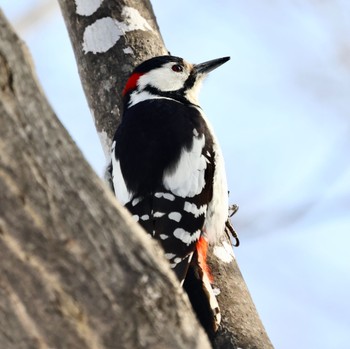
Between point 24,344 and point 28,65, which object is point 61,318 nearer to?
point 24,344

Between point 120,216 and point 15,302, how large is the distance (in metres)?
0.26

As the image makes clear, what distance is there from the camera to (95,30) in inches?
158

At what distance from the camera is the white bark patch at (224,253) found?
3578 mm

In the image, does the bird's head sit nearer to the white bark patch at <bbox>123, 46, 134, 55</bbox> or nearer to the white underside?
the white bark patch at <bbox>123, 46, 134, 55</bbox>

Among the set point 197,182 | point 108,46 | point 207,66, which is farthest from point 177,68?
point 197,182

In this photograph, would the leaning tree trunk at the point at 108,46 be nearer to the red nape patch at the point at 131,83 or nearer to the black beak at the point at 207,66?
the red nape patch at the point at 131,83

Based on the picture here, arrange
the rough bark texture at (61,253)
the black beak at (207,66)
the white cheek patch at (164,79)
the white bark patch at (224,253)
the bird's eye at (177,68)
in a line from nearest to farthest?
the rough bark texture at (61,253) → the white bark patch at (224,253) → the white cheek patch at (164,79) → the bird's eye at (177,68) → the black beak at (207,66)

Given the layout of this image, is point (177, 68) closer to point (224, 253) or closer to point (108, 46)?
point (108, 46)

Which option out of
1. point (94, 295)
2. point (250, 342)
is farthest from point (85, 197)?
point (250, 342)

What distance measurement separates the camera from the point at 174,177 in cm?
366

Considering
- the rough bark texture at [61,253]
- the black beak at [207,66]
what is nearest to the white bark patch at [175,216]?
the black beak at [207,66]

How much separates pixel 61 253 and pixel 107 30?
262 cm

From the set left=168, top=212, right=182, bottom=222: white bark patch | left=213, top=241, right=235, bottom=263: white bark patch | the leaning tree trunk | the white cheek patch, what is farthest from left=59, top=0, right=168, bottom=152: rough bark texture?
left=213, top=241, right=235, bottom=263: white bark patch

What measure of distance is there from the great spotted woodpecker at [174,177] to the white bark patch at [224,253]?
0.05 meters
